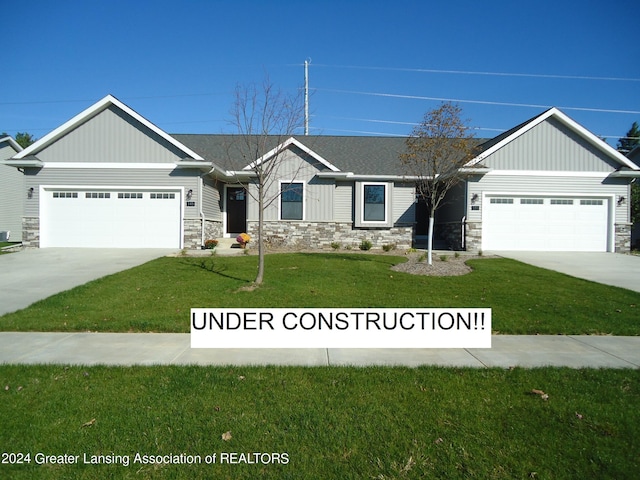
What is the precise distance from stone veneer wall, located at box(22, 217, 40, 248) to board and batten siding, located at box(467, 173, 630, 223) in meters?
17.8

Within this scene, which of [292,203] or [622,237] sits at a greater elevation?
[292,203]

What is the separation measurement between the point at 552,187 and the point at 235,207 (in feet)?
47.6

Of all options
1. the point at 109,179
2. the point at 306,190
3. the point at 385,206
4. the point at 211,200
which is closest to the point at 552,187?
the point at 385,206

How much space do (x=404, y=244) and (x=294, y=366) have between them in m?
14.2

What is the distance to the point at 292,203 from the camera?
58.2 ft

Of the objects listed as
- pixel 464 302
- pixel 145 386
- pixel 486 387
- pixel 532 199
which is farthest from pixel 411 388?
pixel 532 199

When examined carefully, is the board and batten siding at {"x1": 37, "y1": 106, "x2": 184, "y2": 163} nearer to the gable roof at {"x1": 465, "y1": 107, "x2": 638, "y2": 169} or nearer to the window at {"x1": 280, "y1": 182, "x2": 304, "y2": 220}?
the window at {"x1": 280, "y1": 182, "x2": 304, "y2": 220}

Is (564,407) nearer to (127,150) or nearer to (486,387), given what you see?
(486,387)

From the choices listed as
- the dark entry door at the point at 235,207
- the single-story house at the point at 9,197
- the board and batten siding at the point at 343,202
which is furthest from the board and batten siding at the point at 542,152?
the single-story house at the point at 9,197

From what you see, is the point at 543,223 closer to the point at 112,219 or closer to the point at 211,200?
the point at 211,200

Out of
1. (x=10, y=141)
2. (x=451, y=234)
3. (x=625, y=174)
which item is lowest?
(x=451, y=234)

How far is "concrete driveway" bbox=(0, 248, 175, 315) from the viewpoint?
8.88m

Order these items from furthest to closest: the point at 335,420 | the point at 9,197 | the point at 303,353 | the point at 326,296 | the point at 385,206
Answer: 1. the point at 9,197
2. the point at 385,206
3. the point at 326,296
4. the point at 303,353
5. the point at 335,420

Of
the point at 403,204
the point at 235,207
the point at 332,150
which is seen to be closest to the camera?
the point at 403,204
